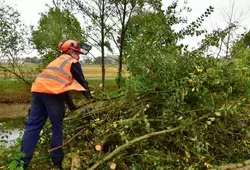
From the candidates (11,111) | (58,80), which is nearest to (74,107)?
(58,80)

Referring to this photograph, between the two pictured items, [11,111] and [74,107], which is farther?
[11,111]

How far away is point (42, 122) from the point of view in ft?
12.5

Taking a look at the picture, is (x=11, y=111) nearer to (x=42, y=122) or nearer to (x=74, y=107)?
(x=74, y=107)

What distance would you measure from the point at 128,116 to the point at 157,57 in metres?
0.81

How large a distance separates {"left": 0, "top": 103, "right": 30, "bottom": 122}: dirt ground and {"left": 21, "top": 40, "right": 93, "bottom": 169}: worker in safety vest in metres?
9.25

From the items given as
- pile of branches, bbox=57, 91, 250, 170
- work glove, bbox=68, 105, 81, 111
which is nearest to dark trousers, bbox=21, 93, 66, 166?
pile of branches, bbox=57, 91, 250, 170

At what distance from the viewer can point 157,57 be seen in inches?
159

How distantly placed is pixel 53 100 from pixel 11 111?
11823 mm

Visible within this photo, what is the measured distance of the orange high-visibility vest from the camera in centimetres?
364

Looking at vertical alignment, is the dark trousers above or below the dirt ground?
above

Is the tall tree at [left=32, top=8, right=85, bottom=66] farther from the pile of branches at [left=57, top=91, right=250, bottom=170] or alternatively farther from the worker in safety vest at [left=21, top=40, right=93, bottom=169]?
the worker in safety vest at [left=21, top=40, right=93, bottom=169]

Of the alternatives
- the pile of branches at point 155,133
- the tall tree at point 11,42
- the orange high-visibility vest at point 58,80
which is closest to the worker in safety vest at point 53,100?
the orange high-visibility vest at point 58,80

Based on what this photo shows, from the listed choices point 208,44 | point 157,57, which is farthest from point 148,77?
point 208,44

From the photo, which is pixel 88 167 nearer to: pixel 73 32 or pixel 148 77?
pixel 148 77
